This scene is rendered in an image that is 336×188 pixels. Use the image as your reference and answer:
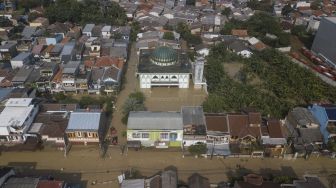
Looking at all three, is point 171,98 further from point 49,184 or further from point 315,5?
point 315,5

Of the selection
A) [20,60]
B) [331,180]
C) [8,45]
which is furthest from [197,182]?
[8,45]

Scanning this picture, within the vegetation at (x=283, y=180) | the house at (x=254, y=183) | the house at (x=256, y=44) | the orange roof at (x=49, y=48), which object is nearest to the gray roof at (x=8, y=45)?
the orange roof at (x=49, y=48)

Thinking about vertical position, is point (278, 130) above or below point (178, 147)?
above

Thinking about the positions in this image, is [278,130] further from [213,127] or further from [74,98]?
[74,98]

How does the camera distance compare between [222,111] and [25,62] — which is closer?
[222,111]

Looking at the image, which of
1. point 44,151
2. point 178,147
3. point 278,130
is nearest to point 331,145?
point 278,130

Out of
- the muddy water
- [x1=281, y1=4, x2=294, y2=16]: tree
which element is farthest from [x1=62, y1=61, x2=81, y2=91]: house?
[x1=281, y1=4, x2=294, y2=16]: tree

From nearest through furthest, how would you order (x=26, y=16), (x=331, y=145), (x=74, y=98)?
(x=331, y=145) < (x=74, y=98) < (x=26, y=16)

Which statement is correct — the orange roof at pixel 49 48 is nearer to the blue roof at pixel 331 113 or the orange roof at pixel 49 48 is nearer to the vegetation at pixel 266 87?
the vegetation at pixel 266 87

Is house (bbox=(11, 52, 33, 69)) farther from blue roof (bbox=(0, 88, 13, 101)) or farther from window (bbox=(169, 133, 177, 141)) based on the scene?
window (bbox=(169, 133, 177, 141))
